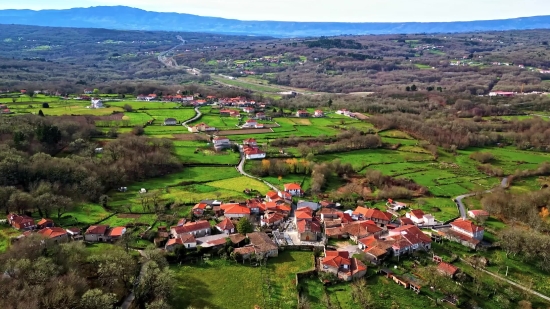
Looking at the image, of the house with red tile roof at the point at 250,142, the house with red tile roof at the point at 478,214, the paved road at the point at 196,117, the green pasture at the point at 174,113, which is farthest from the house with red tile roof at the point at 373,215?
the green pasture at the point at 174,113

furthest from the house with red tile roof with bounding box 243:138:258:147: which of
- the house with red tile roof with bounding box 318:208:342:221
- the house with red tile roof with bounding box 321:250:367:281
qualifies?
the house with red tile roof with bounding box 321:250:367:281

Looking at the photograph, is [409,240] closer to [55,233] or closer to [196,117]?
[55,233]

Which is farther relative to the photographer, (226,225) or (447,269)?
(226,225)

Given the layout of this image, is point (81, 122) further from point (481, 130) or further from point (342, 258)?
point (481, 130)

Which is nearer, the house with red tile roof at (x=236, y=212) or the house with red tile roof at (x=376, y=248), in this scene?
the house with red tile roof at (x=376, y=248)

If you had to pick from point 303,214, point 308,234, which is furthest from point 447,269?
point 303,214

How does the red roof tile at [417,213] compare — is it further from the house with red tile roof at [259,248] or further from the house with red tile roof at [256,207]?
the house with red tile roof at [259,248]
